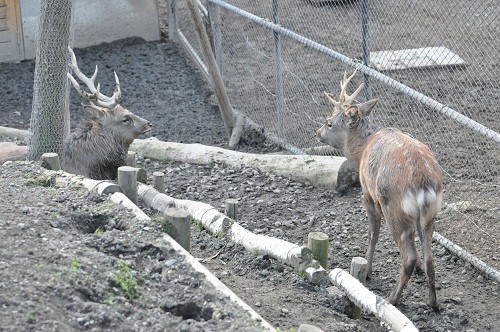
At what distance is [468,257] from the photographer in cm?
698

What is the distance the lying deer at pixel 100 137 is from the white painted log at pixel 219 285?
281 cm

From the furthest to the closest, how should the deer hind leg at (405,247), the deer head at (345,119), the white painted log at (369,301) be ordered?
the deer head at (345,119)
the deer hind leg at (405,247)
the white painted log at (369,301)

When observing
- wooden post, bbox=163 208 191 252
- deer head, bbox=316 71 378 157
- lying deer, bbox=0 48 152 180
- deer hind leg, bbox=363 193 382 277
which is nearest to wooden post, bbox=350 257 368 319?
deer hind leg, bbox=363 193 382 277

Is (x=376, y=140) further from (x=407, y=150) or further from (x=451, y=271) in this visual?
(x=451, y=271)

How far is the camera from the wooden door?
1280 cm

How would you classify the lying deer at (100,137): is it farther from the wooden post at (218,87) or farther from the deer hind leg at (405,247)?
Result: the deer hind leg at (405,247)

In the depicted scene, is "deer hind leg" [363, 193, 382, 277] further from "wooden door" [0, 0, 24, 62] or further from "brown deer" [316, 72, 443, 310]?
"wooden door" [0, 0, 24, 62]

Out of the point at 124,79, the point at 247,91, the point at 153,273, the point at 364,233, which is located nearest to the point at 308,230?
the point at 364,233

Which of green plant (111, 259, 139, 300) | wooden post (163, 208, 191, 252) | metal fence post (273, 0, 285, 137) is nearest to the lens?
green plant (111, 259, 139, 300)

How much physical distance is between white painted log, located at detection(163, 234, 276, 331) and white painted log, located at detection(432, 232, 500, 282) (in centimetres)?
248

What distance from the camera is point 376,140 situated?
271 inches

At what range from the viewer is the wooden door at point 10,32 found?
1280cm

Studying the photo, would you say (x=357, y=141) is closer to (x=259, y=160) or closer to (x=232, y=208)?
(x=232, y=208)

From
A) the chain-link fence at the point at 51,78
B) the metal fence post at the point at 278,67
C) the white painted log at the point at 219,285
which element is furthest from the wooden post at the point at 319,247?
the metal fence post at the point at 278,67
